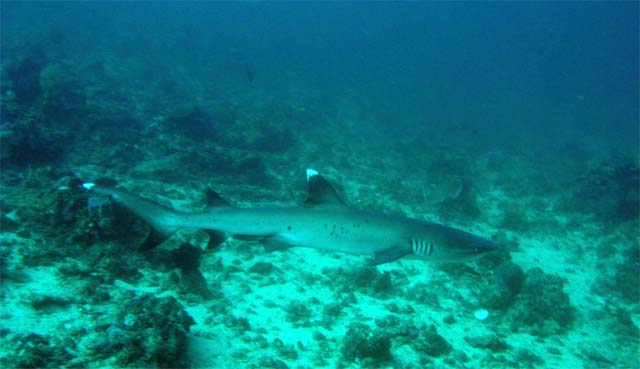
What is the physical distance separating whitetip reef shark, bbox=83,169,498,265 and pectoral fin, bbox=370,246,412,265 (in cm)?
1

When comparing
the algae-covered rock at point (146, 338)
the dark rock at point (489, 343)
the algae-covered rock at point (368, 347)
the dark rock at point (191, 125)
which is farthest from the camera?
the dark rock at point (191, 125)

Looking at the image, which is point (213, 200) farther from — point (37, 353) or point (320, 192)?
point (37, 353)

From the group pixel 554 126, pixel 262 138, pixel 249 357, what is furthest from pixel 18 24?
pixel 554 126

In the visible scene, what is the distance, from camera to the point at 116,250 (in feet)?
19.5

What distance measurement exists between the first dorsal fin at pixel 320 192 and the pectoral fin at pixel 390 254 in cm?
78

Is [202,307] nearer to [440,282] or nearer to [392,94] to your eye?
[440,282]

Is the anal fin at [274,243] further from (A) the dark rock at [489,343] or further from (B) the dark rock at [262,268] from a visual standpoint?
(A) the dark rock at [489,343]

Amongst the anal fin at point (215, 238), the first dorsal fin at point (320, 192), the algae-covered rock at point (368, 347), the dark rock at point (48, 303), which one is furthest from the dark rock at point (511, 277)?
the dark rock at point (48, 303)

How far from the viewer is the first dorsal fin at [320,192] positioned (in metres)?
4.70

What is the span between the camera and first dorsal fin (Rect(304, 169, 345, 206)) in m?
4.70

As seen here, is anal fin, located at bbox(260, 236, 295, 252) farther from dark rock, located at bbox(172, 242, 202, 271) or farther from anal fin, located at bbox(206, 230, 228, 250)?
dark rock, located at bbox(172, 242, 202, 271)

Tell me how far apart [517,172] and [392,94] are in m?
29.8

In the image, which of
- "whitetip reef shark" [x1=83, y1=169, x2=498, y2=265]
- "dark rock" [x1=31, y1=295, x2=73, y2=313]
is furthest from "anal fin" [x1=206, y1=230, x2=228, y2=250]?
"dark rock" [x1=31, y1=295, x2=73, y2=313]

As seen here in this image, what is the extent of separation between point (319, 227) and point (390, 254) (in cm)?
91
